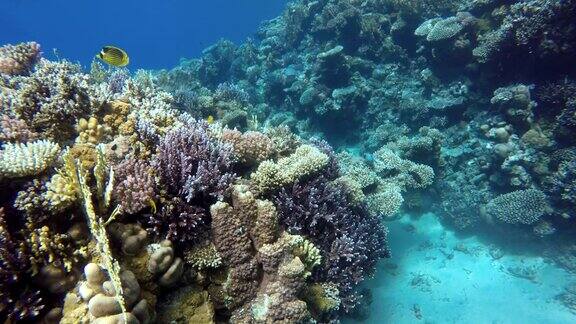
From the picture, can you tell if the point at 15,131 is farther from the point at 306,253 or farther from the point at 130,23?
the point at 130,23

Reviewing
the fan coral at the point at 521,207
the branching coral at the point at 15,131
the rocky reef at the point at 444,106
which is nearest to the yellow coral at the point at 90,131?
the branching coral at the point at 15,131

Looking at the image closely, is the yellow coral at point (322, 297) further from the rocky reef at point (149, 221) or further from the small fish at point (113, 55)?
the small fish at point (113, 55)

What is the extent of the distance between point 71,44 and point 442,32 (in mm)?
126530

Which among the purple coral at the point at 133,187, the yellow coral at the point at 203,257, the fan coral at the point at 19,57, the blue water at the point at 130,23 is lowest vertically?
the yellow coral at the point at 203,257

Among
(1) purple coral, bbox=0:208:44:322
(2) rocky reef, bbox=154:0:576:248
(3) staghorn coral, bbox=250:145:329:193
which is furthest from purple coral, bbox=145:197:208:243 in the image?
(2) rocky reef, bbox=154:0:576:248

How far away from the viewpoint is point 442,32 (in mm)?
10844

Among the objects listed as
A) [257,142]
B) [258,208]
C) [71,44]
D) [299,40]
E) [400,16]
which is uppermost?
[71,44]

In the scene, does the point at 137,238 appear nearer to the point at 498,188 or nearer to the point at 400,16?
the point at 498,188

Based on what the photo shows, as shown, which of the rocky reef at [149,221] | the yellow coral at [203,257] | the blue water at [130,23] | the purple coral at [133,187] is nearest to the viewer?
the rocky reef at [149,221]

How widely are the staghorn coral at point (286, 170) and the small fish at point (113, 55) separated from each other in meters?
3.49

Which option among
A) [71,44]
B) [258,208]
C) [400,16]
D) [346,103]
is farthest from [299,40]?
[71,44]

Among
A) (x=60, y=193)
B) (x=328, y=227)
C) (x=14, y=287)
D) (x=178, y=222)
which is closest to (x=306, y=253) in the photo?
(x=328, y=227)

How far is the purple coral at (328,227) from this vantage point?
460 centimetres

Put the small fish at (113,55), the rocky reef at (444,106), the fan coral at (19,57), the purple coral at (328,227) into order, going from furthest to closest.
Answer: the rocky reef at (444,106) < the small fish at (113,55) < the fan coral at (19,57) < the purple coral at (328,227)
